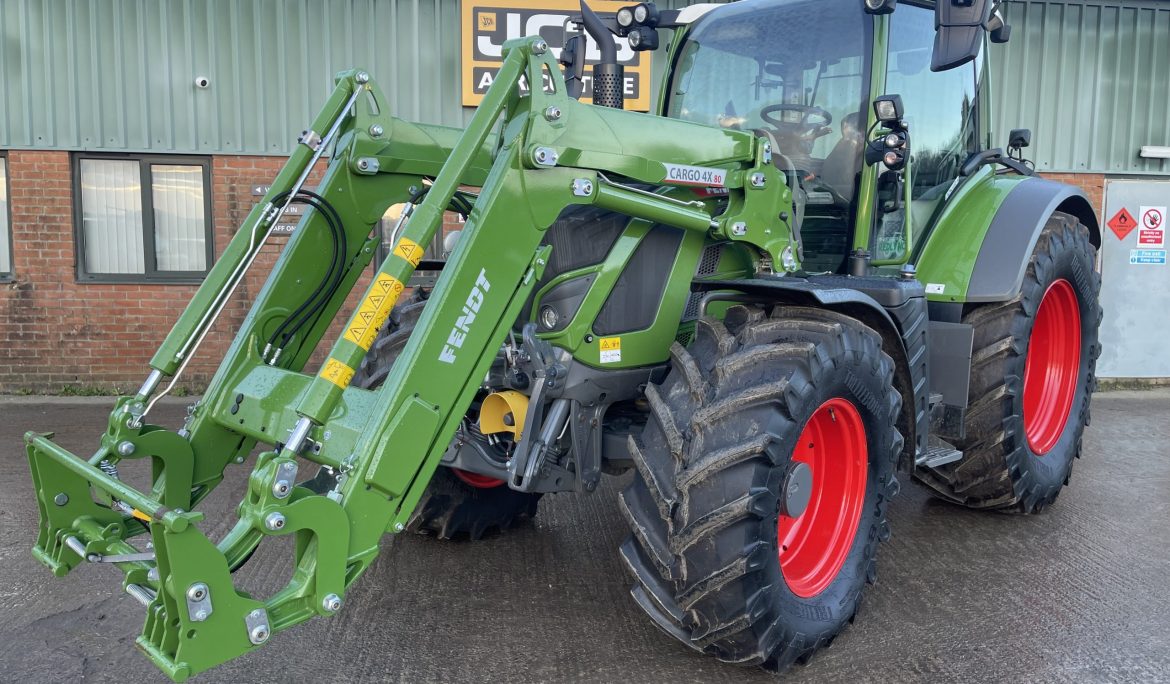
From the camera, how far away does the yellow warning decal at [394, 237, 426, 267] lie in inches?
111

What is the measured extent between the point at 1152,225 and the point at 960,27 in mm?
7096

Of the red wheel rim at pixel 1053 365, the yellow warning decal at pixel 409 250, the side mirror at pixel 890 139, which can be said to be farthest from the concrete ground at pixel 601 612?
the side mirror at pixel 890 139

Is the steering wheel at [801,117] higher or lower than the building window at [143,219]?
higher

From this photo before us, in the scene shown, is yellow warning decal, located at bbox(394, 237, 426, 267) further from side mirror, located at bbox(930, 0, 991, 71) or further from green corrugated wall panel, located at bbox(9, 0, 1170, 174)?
green corrugated wall panel, located at bbox(9, 0, 1170, 174)

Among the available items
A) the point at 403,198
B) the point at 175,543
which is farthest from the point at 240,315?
the point at 175,543

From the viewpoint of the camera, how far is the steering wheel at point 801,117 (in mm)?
4105

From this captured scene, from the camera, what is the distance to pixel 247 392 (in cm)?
325

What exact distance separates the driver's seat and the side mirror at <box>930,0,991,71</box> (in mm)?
654

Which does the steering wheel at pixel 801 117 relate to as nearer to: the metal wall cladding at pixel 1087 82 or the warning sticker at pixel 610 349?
the warning sticker at pixel 610 349

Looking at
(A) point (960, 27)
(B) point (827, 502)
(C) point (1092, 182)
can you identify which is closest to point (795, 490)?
(B) point (827, 502)

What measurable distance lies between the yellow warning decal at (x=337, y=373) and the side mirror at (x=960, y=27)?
2.42 metres

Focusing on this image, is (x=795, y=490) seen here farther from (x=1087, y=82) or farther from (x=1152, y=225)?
(x=1152, y=225)

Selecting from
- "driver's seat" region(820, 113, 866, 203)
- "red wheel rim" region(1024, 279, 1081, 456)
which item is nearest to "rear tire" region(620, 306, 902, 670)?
"driver's seat" region(820, 113, 866, 203)

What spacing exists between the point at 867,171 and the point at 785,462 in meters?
1.67
